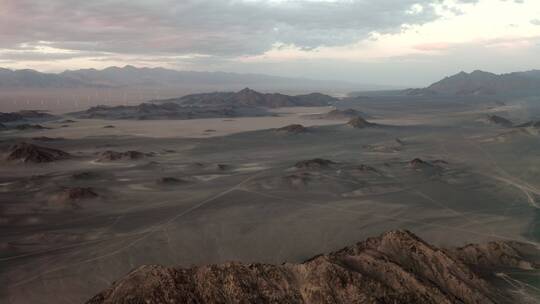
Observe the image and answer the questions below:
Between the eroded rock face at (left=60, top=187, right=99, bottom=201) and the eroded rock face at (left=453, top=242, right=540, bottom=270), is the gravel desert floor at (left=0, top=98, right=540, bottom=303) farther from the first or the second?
the eroded rock face at (left=453, top=242, right=540, bottom=270)

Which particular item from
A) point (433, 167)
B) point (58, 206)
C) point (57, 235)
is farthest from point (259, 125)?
point (57, 235)

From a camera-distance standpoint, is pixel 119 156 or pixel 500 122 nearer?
pixel 119 156

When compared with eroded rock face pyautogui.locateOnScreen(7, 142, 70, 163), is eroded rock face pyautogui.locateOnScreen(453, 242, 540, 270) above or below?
below

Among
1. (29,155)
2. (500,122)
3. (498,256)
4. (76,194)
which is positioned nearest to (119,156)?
(29,155)

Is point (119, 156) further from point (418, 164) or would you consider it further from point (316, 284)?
point (316, 284)

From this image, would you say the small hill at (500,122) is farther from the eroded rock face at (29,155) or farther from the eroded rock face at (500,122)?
the eroded rock face at (29,155)

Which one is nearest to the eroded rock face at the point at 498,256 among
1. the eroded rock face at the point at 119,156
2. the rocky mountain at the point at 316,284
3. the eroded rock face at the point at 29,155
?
the rocky mountain at the point at 316,284

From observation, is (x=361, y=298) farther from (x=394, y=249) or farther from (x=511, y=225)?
(x=511, y=225)

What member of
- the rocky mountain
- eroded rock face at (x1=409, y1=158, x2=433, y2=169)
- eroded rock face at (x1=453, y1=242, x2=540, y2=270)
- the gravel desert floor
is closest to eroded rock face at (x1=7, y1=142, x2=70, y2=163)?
the gravel desert floor

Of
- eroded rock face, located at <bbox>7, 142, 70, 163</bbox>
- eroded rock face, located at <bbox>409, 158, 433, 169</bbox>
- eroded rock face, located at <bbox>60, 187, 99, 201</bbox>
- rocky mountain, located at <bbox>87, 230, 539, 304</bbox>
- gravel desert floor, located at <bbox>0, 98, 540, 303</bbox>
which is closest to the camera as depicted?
rocky mountain, located at <bbox>87, 230, 539, 304</bbox>
